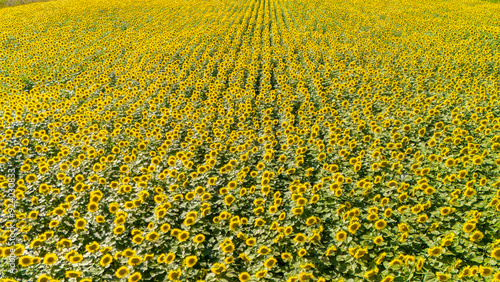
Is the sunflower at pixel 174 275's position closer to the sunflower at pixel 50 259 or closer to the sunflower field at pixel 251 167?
the sunflower field at pixel 251 167

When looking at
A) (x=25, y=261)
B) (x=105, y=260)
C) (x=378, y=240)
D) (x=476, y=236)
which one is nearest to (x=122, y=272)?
(x=105, y=260)

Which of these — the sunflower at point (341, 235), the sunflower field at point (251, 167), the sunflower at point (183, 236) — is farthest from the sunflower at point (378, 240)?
the sunflower at point (183, 236)

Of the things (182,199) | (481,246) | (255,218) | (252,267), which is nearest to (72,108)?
(182,199)

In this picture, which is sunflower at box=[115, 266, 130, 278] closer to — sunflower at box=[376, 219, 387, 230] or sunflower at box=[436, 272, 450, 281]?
sunflower at box=[376, 219, 387, 230]

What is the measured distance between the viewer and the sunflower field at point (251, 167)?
3.42 m

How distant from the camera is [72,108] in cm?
755

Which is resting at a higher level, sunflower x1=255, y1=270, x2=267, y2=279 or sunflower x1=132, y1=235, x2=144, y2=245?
sunflower x1=132, y1=235, x2=144, y2=245

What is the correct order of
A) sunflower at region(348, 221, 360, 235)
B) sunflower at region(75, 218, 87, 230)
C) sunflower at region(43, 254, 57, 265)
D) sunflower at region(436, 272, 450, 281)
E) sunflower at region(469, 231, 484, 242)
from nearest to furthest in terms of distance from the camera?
sunflower at region(436, 272, 450, 281) < sunflower at region(43, 254, 57, 265) < sunflower at region(469, 231, 484, 242) < sunflower at region(348, 221, 360, 235) < sunflower at region(75, 218, 87, 230)

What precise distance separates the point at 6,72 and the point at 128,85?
581 centimetres

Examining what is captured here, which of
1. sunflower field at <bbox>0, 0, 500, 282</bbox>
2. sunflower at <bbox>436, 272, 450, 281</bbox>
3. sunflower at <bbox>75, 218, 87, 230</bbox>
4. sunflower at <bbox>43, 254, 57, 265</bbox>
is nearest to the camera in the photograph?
sunflower at <bbox>436, 272, 450, 281</bbox>

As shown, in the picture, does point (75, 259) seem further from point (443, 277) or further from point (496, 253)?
point (496, 253)

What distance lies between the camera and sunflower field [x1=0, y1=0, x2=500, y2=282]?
342 centimetres

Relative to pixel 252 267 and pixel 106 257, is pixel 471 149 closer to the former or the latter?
pixel 252 267

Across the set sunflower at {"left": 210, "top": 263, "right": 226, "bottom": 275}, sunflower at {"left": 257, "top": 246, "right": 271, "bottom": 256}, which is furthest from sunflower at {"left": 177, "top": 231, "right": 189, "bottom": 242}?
sunflower at {"left": 257, "top": 246, "right": 271, "bottom": 256}
